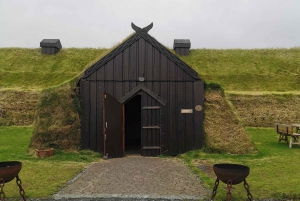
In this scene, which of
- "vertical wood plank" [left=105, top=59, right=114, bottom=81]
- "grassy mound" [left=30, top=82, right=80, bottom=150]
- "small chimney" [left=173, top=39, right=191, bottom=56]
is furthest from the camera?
"small chimney" [left=173, top=39, right=191, bottom=56]

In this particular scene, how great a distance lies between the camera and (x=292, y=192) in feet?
25.4

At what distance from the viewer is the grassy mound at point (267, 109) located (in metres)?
22.5

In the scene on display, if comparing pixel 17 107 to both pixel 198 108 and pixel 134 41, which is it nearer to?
pixel 134 41

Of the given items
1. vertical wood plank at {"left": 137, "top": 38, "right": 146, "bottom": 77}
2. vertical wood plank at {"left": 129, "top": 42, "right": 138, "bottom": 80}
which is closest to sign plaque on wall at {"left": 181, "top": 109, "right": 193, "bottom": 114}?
vertical wood plank at {"left": 137, "top": 38, "right": 146, "bottom": 77}

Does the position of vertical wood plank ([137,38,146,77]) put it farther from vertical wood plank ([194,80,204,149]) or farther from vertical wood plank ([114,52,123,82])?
vertical wood plank ([194,80,204,149])

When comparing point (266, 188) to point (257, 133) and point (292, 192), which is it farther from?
point (257, 133)

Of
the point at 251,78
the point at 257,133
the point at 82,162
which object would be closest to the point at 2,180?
the point at 82,162

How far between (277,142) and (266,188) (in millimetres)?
9365

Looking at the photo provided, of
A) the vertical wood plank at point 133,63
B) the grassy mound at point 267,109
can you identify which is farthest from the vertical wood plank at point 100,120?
the grassy mound at point 267,109

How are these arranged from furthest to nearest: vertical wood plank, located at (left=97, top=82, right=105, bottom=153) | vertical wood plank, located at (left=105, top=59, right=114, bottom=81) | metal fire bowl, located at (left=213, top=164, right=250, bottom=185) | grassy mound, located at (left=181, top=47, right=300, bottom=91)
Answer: grassy mound, located at (left=181, top=47, right=300, bottom=91) < vertical wood plank, located at (left=105, top=59, right=114, bottom=81) < vertical wood plank, located at (left=97, top=82, right=105, bottom=153) < metal fire bowl, located at (left=213, top=164, right=250, bottom=185)

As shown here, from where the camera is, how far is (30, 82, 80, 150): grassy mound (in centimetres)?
1324

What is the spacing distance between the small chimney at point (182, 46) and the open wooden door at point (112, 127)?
2229 centimetres

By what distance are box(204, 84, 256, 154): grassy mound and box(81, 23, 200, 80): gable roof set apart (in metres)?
1.31

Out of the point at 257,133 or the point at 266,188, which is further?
the point at 257,133
